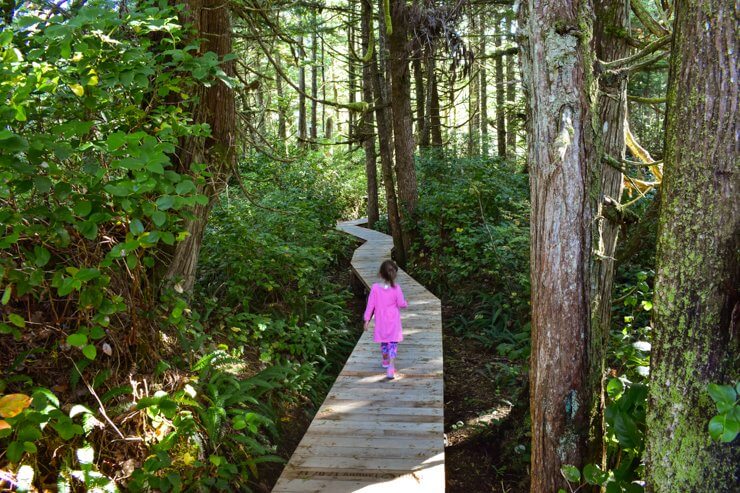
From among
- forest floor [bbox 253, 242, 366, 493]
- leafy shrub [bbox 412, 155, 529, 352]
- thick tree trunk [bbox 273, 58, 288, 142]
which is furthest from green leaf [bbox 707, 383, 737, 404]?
thick tree trunk [bbox 273, 58, 288, 142]

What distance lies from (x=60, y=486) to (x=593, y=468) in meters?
3.13

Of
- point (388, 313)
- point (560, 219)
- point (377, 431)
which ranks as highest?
point (560, 219)

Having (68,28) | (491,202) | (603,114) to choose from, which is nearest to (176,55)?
(68,28)

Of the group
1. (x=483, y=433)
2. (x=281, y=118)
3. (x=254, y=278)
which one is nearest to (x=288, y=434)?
(x=483, y=433)

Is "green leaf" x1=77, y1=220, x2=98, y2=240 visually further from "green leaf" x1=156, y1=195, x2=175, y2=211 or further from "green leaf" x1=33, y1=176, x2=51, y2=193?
"green leaf" x1=156, y1=195, x2=175, y2=211

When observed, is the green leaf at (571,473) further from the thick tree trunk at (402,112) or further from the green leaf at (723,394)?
the thick tree trunk at (402,112)

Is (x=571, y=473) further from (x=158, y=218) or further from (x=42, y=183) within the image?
(x=42, y=183)

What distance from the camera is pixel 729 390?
2.10 meters

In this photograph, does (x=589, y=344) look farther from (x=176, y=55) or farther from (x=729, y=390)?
(x=176, y=55)

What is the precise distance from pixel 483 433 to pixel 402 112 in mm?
8151

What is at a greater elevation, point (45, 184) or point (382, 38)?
point (382, 38)

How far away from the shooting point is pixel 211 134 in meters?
5.46

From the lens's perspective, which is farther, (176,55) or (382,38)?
(382,38)

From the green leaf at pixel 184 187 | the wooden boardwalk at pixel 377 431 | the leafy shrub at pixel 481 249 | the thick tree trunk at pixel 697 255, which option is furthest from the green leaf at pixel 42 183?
the leafy shrub at pixel 481 249
